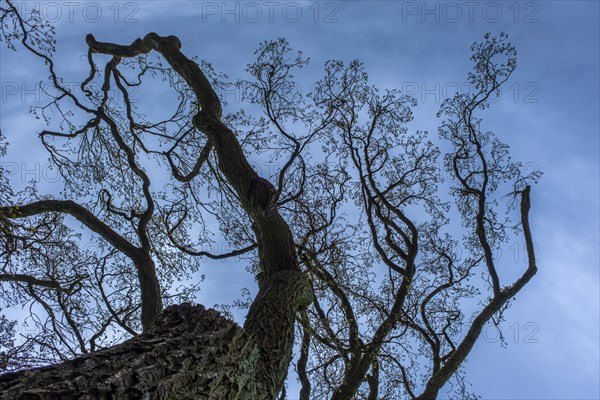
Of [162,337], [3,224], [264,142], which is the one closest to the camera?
[162,337]

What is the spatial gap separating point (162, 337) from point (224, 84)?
22.9ft

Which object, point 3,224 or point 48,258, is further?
point 48,258

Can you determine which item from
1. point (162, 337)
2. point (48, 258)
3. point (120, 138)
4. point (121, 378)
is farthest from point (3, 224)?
point (120, 138)

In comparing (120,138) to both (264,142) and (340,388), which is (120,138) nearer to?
(264,142)

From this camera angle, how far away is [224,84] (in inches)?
389

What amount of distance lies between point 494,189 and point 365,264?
297 centimetres

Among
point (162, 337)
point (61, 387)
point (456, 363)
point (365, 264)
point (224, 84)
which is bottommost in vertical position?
point (61, 387)

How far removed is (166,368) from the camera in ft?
10.5

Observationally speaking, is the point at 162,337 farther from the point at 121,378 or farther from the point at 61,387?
the point at 61,387

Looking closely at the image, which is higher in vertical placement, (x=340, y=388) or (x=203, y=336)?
(x=340, y=388)

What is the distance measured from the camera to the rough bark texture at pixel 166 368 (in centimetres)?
263

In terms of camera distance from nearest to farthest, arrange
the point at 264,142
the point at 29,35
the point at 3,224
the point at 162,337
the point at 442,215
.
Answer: the point at 162,337
the point at 3,224
the point at 29,35
the point at 264,142
the point at 442,215

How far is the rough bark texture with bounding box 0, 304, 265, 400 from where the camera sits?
2627 millimetres

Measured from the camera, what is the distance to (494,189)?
10094 mm
